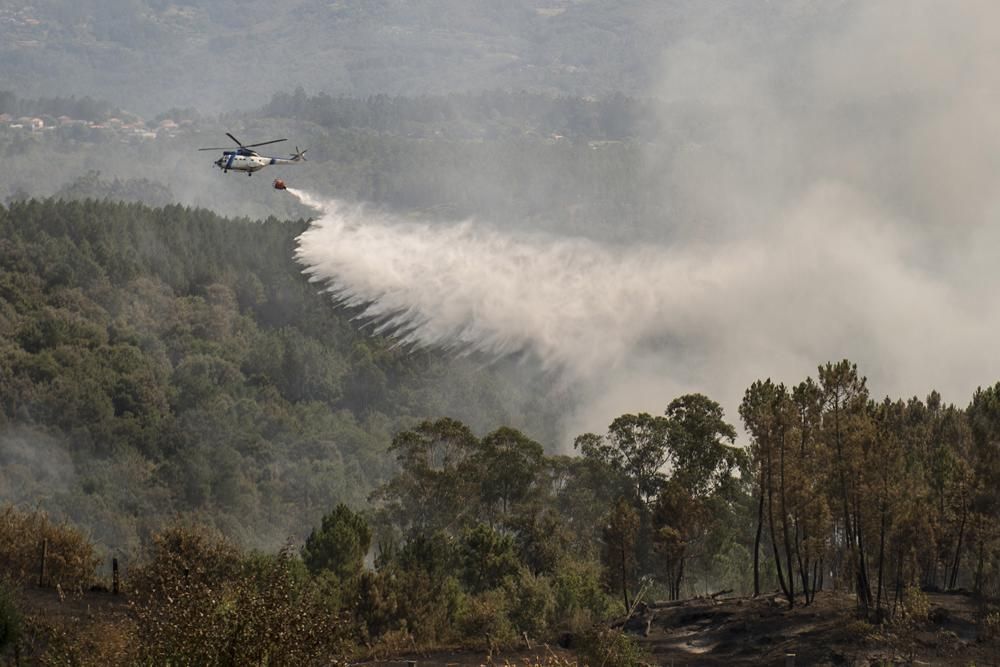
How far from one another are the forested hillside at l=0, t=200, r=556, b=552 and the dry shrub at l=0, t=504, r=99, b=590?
238 ft

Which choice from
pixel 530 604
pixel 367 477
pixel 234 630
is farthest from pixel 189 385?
pixel 234 630

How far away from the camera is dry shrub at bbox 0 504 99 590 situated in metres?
49.1

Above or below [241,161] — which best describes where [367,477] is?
below

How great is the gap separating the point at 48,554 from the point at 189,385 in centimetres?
10945

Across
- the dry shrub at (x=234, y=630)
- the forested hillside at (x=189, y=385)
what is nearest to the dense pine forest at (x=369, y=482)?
the dry shrub at (x=234, y=630)

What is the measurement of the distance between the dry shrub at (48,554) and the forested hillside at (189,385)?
72570 mm

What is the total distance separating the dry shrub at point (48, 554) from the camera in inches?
1933

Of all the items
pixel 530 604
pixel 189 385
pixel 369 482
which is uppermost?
pixel 189 385

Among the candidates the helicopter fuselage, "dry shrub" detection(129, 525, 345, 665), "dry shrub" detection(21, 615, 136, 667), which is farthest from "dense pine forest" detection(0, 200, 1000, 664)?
the helicopter fuselage

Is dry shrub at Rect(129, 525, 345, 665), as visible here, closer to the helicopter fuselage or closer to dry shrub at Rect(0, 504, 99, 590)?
dry shrub at Rect(0, 504, 99, 590)

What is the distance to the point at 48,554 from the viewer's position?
4984 cm

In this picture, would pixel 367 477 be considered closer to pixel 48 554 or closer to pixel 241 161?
pixel 241 161

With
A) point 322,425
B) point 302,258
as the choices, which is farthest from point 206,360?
point 302,258

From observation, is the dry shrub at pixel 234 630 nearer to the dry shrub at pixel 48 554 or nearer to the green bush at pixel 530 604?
the dry shrub at pixel 48 554
